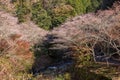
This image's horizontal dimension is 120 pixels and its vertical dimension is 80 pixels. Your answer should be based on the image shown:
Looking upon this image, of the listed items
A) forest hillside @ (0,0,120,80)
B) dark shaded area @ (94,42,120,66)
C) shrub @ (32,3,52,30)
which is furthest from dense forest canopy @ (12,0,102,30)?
dark shaded area @ (94,42,120,66)

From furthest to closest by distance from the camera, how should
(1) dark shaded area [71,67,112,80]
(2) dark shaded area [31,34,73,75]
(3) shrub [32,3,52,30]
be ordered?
(3) shrub [32,3,52,30]
(2) dark shaded area [31,34,73,75]
(1) dark shaded area [71,67,112,80]

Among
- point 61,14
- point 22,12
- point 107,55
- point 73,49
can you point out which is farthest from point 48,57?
point 22,12

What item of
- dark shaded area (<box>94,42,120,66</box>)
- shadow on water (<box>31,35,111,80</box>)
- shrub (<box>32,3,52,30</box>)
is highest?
shrub (<box>32,3,52,30</box>)

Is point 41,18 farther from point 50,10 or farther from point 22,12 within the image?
point 50,10

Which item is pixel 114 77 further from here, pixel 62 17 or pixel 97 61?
pixel 62 17

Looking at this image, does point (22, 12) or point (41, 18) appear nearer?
point (41, 18)

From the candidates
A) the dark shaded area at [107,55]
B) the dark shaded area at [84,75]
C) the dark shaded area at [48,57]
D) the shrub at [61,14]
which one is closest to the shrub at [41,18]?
the shrub at [61,14]

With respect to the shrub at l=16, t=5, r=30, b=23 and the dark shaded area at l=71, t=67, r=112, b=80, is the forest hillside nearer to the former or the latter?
the dark shaded area at l=71, t=67, r=112, b=80

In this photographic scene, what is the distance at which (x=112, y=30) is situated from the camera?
54.1 ft

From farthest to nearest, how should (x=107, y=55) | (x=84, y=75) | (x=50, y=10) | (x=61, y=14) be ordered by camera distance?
(x=50, y=10) < (x=61, y=14) < (x=107, y=55) < (x=84, y=75)

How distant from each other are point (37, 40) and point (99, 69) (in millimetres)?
10438

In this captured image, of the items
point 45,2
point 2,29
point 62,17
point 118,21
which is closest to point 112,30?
point 118,21

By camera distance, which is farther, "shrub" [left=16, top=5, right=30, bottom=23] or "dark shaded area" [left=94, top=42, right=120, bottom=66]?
"shrub" [left=16, top=5, right=30, bottom=23]

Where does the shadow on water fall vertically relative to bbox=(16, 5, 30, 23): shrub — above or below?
below
